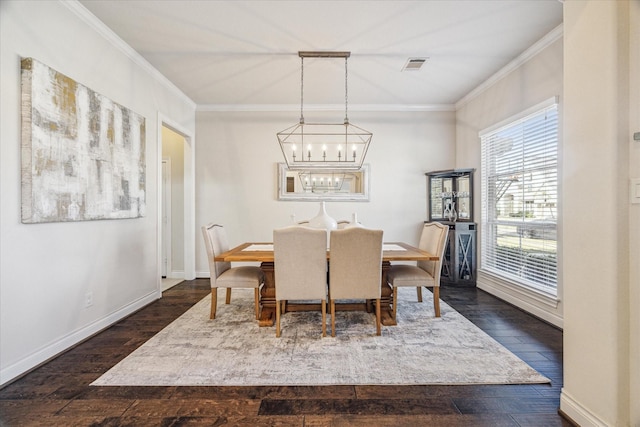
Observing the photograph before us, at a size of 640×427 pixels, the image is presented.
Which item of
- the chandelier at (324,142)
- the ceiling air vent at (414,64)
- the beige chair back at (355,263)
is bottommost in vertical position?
the beige chair back at (355,263)

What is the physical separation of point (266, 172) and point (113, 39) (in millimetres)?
2481

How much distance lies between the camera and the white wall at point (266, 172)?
15.8 feet

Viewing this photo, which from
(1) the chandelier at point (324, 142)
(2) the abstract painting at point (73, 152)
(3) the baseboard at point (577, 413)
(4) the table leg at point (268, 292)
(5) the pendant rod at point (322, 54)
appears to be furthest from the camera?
(1) the chandelier at point (324, 142)

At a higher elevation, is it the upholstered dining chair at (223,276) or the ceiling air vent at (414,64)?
the ceiling air vent at (414,64)

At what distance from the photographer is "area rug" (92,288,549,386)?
1.96 meters

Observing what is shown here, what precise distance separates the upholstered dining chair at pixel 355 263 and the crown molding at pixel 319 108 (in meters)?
2.96

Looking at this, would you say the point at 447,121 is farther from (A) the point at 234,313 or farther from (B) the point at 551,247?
(A) the point at 234,313

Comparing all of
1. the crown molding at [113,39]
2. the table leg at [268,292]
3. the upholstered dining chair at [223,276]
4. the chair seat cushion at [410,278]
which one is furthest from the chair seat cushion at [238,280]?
the crown molding at [113,39]

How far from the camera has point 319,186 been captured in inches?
189

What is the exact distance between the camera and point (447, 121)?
4.86 m

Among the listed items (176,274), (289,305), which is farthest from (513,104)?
(176,274)

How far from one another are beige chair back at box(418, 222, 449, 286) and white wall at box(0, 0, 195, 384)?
3158 mm

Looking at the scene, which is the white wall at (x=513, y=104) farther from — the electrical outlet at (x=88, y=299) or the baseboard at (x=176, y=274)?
the baseboard at (x=176, y=274)

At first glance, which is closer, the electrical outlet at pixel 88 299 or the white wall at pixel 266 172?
the electrical outlet at pixel 88 299
